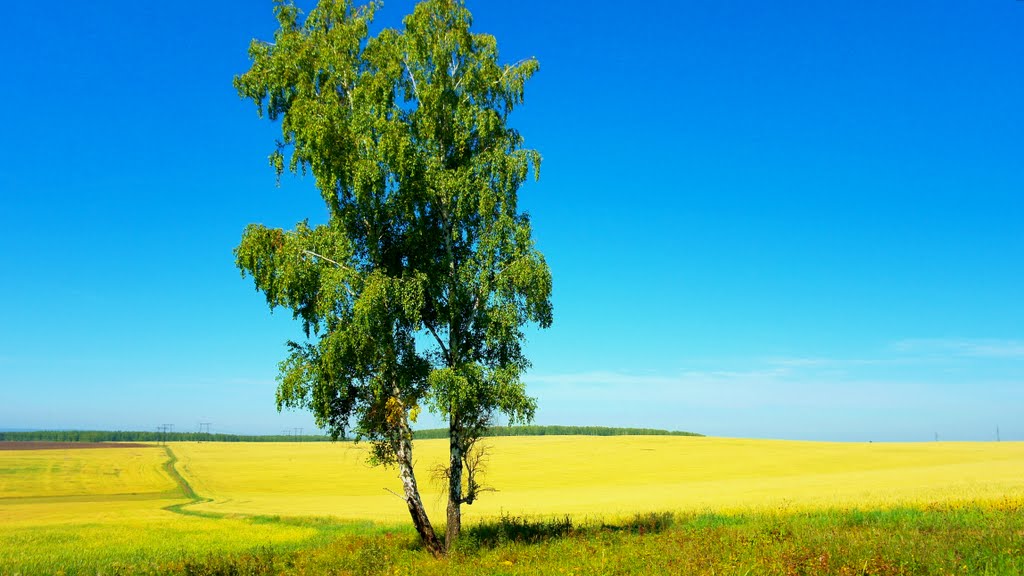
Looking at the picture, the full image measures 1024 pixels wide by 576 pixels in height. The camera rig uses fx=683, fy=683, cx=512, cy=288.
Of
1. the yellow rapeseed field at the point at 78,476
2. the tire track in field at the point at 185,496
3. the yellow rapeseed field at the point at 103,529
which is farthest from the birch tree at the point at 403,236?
the yellow rapeseed field at the point at 78,476

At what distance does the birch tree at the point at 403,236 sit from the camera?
20547 millimetres

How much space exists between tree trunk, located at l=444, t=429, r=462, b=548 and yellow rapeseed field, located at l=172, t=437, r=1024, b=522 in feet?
2.69

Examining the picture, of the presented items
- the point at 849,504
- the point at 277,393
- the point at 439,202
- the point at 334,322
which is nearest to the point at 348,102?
the point at 439,202

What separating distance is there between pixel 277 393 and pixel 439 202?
780 cm

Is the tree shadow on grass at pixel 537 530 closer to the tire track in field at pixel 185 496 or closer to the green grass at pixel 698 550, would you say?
the green grass at pixel 698 550

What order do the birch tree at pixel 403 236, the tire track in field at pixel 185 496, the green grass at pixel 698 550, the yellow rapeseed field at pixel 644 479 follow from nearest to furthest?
the green grass at pixel 698 550 → the birch tree at pixel 403 236 → the yellow rapeseed field at pixel 644 479 → the tire track in field at pixel 185 496

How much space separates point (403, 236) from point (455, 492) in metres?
8.38

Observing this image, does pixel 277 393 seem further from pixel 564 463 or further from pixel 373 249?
pixel 564 463

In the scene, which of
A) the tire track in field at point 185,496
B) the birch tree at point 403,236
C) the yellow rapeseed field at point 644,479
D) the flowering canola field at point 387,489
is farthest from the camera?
the tire track in field at point 185,496

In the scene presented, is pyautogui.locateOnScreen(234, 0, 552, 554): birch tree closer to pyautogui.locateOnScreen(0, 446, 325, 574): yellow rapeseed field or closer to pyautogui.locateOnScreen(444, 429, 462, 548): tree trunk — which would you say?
pyautogui.locateOnScreen(444, 429, 462, 548): tree trunk

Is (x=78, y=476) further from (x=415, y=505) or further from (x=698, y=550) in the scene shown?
(x=698, y=550)

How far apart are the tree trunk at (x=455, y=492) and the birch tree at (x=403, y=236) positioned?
63mm

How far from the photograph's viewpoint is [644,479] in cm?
6931

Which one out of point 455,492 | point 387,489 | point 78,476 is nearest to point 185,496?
point 78,476
